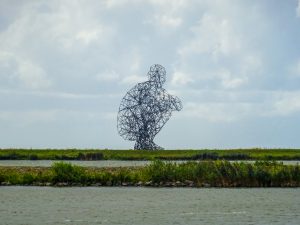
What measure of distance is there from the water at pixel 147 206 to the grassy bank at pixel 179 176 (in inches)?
67.1

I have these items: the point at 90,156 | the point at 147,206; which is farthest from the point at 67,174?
the point at 90,156

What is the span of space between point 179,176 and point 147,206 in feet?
41.6

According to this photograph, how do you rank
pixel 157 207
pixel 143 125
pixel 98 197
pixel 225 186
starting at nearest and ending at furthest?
1. pixel 157 207
2. pixel 98 197
3. pixel 225 186
4. pixel 143 125

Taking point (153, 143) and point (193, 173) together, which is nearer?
point (193, 173)

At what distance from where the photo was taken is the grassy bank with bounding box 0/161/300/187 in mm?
48656

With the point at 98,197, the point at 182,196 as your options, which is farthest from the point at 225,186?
the point at 98,197

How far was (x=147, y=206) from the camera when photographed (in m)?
37.5

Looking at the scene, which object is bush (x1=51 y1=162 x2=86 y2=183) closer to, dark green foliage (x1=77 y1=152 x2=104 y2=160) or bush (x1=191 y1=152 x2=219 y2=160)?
bush (x1=191 y1=152 x2=219 y2=160)

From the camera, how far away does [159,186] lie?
49625mm

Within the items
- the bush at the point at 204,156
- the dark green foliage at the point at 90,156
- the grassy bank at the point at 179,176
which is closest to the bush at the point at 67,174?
the grassy bank at the point at 179,176

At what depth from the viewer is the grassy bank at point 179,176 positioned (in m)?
48.7

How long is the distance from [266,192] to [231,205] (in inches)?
321

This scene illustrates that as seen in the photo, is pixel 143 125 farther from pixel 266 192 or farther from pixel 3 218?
pixel 3 218

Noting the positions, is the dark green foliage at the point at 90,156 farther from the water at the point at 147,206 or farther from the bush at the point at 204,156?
the water at the point at 147,206
